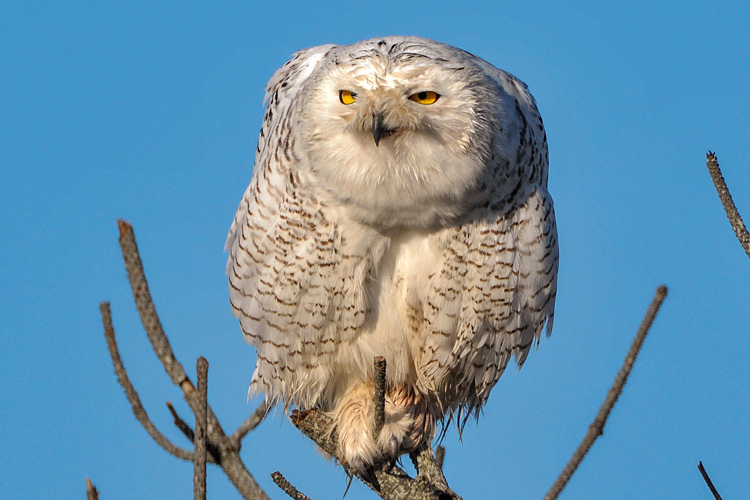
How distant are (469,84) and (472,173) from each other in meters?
0.42

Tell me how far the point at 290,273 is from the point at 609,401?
6.22ft

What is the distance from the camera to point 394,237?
491cm

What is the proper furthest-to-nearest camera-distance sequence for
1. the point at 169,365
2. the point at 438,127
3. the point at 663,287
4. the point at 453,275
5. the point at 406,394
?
the point at 406,394 < the point at 453,275 < the point at 438,127 < the point at 169,365 < the point at 663,287

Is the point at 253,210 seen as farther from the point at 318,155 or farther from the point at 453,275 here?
the point at 453,275

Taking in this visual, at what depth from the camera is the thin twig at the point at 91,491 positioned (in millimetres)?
2771

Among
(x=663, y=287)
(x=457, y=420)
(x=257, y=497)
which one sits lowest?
(x=257, y=497)

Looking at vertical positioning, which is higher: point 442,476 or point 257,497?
point 442,476

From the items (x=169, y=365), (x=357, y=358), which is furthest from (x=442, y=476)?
(x=169, y=365)

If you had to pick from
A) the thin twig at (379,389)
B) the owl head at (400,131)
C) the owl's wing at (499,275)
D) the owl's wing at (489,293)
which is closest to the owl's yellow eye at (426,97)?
the owl head at (400,131)

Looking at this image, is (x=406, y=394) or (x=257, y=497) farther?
(x=406, y=394)

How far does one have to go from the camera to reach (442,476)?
4.53m

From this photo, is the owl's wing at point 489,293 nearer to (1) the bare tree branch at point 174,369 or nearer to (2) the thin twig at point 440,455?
(2) the thin twig at point 440,455

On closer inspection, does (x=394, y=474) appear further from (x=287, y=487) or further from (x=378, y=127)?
(x=378, y=127)

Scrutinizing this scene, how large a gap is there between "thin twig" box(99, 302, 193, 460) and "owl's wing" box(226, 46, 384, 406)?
139cm
